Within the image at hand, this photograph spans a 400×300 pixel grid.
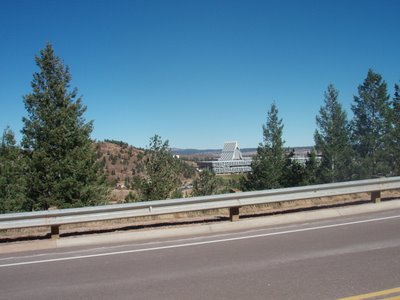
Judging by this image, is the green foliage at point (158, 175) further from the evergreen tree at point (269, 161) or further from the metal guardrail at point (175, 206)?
the evergreen tree at point (269, 161)

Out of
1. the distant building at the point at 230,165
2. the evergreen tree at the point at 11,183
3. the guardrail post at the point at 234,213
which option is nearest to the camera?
the guardrail post at the point at 234,213

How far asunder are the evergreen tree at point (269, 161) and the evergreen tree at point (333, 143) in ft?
14.9

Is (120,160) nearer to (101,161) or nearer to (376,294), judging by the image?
(101,161)

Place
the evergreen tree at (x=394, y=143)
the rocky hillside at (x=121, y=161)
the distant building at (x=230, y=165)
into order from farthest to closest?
the distant building at (x=230, y=165), the rocky hillside at (x=121, y=161), the evergreen tree at (x=394, y=143)

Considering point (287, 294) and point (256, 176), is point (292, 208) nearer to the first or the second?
point (287, 294)

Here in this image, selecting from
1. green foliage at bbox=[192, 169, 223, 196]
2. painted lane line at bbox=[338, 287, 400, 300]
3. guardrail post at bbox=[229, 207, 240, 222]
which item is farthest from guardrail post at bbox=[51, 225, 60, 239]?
green foliage at bbox=[192, 169, 223, 196]

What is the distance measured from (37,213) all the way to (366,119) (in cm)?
4033

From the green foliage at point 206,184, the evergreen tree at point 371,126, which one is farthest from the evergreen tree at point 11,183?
the evergreen tree at point 371,126

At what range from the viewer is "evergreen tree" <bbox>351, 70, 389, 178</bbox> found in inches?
1484

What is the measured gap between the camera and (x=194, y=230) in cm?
830

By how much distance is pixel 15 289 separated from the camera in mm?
5070

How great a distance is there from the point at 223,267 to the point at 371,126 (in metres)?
39.7

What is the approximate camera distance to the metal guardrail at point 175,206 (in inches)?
295

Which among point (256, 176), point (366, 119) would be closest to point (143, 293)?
point (256, 176)
